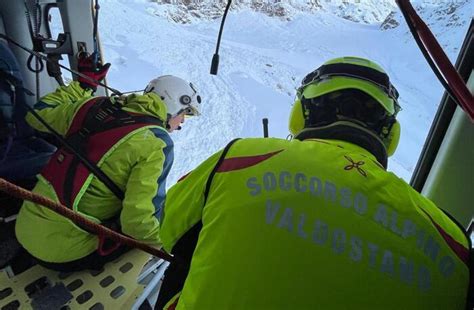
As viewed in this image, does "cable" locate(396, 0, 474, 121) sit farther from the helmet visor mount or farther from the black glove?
the black glove

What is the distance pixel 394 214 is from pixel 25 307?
1437mm

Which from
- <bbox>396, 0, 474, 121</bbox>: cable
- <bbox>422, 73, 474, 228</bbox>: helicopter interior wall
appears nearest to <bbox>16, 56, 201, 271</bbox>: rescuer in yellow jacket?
<bbox>396, 0, 474, 121</bbox>: cable

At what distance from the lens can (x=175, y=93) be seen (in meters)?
1.79

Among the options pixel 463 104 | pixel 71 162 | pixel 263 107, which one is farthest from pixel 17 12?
pixel 463 104

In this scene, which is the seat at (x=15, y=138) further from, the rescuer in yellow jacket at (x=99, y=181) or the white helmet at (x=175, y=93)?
the white helmet at (x=175, y=93)

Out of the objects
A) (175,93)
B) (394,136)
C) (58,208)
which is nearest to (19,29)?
(175,93)

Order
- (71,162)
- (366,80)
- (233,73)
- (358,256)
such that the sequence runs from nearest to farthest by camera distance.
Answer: (358,256)
(366,80)
(71,162)
(233,73)

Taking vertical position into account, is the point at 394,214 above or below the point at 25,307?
above

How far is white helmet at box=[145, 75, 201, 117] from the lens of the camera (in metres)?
Result: 1.77

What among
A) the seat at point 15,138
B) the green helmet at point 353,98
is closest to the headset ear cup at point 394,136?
the green helmet at point 353,98

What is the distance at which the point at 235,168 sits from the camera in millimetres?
599

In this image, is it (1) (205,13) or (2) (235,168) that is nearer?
(2) (235,168)

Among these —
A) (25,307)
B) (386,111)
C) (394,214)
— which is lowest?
(25,307)

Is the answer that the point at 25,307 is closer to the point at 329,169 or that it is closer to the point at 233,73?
the point at 329,169
